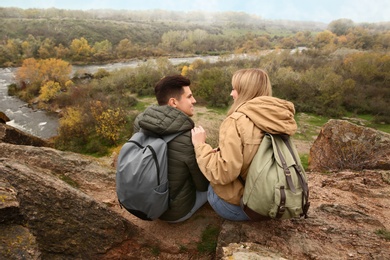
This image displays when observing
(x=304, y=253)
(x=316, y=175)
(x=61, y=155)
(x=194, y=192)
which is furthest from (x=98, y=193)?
(x=316, y=175)

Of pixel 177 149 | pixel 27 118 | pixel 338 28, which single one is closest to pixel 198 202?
pixel 177 149

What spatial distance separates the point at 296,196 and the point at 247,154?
61 centimetres

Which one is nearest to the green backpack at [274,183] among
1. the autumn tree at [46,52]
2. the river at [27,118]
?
the river at [27,118]

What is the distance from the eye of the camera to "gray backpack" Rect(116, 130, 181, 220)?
9.06ft

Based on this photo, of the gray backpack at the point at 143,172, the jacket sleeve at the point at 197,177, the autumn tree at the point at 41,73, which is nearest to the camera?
the gray backpack at the point at 143,172

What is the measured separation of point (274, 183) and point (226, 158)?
50cm

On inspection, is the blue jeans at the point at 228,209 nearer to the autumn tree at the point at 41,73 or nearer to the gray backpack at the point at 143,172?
the gray backpack at the point at 143,172

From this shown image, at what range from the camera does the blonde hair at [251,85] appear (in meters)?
2.81

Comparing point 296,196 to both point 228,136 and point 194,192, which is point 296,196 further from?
point 194,192

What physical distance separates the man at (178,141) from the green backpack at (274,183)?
766mm

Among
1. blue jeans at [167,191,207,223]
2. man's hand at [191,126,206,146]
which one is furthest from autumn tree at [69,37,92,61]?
man's hand at [191,126,206,146]

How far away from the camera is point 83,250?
10.7ft

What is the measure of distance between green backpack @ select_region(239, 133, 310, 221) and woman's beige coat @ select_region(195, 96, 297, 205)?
0.31 feet

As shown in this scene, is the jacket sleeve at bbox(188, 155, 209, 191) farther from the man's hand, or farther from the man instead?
the man's hand
